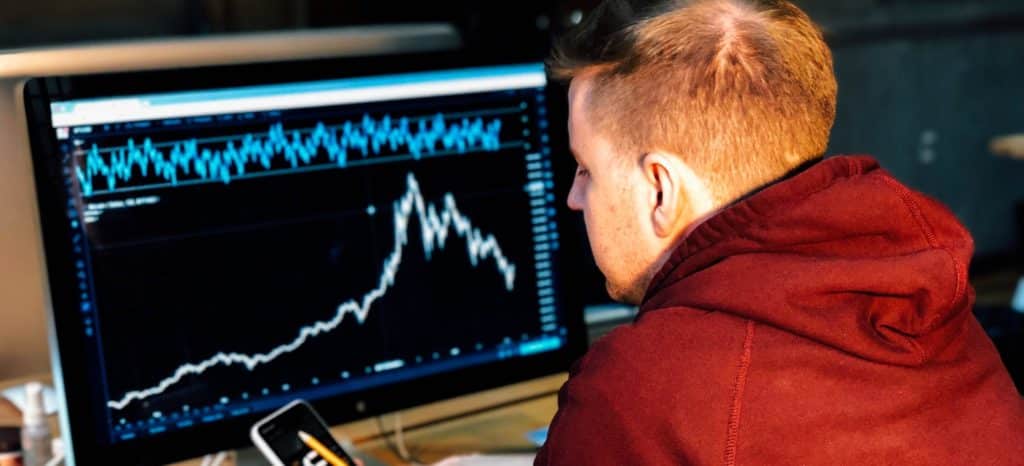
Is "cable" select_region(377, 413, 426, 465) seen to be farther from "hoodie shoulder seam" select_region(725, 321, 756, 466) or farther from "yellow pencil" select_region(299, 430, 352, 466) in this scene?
"hoodie shoulder seam" select_region(725, 321, 756, 466)

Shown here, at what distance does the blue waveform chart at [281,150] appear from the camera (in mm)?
1004

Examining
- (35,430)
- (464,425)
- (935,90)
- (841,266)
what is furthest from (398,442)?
(935,90)

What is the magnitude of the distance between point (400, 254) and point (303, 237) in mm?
103

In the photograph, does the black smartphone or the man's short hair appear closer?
the man's short hair

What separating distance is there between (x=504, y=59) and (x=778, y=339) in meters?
0.54

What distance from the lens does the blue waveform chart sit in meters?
1.00

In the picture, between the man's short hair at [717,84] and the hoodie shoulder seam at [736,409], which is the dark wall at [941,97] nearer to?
the man's short hair at [717,84]

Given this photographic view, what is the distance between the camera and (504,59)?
1168 millimetres

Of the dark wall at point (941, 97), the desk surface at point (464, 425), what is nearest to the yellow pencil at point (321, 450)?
→ the desk surface at point (464, 425)

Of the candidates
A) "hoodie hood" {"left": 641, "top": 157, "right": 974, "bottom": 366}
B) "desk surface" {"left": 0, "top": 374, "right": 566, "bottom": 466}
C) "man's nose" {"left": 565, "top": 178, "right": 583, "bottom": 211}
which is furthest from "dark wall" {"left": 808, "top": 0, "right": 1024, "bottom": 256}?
"hoodie hood" {"left": 641, "top": 157, "right": 974, "bottom": 366}

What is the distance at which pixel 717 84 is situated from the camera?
816 mm

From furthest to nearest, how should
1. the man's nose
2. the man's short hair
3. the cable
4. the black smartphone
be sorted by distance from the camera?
the cable, the black smartphone, the man's nose, the man's short hair

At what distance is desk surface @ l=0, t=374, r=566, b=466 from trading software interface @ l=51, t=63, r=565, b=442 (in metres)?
0.15

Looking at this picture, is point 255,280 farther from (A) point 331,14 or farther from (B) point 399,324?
(A) point 331,14
